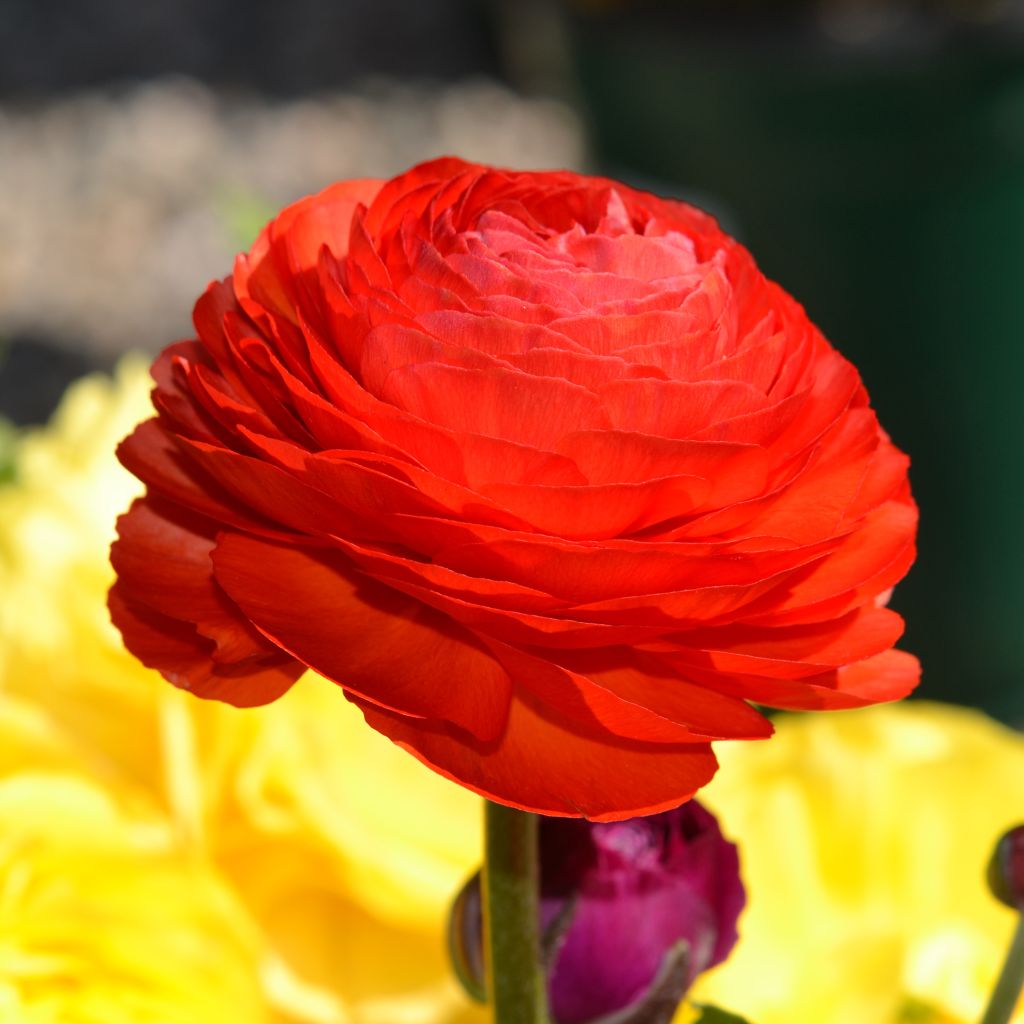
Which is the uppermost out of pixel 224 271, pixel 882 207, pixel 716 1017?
pixel 224 271

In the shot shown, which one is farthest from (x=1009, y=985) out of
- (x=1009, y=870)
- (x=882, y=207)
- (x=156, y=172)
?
(x=156, y=172)

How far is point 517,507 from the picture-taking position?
25 cm

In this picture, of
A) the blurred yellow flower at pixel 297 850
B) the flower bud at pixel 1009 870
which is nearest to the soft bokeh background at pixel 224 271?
the blurred yellow flower at pixel 297 850

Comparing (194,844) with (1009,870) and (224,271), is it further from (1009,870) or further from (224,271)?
(224,271)

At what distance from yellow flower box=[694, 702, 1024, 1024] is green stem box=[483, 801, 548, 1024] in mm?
166

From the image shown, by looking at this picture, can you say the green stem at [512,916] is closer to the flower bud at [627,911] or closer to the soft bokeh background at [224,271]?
the flower bud at [627,911]

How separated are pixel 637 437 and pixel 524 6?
2.67 meters

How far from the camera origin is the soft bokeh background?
0.43 m

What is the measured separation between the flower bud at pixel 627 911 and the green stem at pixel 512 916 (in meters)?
0.02

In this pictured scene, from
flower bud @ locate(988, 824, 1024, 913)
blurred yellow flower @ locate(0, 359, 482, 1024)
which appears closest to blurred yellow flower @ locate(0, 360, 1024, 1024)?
blurred yellow flower @ locate(0, 359, 482, 1024)

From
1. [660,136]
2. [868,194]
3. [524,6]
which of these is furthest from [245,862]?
[524,6]

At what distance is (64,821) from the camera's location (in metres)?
0.41

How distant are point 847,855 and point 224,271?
1999 mm

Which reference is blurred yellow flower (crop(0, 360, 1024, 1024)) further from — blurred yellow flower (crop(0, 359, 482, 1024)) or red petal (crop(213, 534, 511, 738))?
red petal (crop(213, 534, 511, 738))
